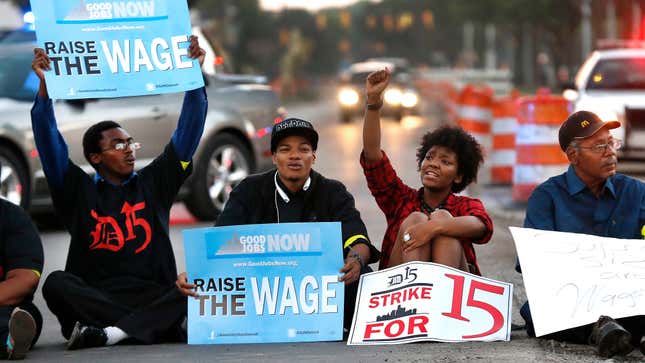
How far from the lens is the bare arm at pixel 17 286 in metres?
6.72

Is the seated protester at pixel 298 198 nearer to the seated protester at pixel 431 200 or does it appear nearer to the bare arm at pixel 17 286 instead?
the seated protester at pixel 431 200

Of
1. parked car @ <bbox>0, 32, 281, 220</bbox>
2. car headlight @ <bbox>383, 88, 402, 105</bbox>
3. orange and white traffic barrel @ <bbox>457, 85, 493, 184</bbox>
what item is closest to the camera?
parked car @ <bbox>0, 32, 281, 220</bbox>

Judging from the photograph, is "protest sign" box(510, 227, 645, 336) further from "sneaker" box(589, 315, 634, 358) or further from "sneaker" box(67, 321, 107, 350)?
"sneaker" box(67, 321, 107, 350)

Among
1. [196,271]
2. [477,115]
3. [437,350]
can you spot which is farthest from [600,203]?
[477,115]

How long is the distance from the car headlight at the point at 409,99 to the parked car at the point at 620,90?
2102cm

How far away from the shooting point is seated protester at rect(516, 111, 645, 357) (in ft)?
22.6

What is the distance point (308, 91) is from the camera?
3440 inches

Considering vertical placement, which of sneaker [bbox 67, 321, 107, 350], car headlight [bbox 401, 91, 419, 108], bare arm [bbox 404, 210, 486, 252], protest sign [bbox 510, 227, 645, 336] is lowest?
car headlight [bbox 401, 91, 419, 108]

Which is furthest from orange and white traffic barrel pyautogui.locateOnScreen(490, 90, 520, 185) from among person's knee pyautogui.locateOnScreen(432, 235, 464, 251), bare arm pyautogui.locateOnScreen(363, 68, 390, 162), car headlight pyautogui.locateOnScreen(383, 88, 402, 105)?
car headlight pyautogui.locateOnScreen(383, 88, 402, 105)

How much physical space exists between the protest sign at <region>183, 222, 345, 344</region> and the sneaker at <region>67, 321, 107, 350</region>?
1.39 feet

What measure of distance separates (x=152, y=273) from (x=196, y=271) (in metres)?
0.39

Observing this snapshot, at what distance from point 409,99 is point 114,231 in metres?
34.3

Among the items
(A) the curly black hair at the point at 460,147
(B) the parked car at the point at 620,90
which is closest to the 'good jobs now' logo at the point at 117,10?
(A) the curly black hair at the point at 460,147

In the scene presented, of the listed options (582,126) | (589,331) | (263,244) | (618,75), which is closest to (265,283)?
(263,244)
